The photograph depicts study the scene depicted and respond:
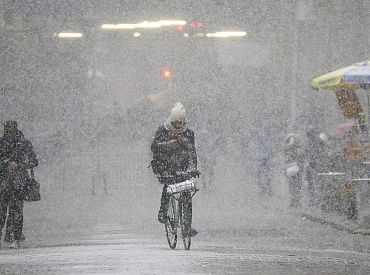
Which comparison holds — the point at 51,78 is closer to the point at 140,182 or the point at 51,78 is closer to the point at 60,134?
the point at 60,134

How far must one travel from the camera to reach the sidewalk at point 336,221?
17602 mm

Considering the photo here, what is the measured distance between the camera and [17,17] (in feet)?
116

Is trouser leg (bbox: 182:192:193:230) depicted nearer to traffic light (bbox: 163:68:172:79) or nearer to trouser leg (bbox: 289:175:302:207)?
trouser leg (bbox: 289:175:302:207)

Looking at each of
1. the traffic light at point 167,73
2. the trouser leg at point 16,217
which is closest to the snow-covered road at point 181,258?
the trouser leg at point 16,217

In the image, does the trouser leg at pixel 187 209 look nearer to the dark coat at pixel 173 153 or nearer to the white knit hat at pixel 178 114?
the dark coat at pixel 173 153

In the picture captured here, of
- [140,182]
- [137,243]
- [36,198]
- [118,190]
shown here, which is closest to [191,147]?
[137,243]

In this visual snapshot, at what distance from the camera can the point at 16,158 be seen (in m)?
16.2

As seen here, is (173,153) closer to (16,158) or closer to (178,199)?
(178,199)

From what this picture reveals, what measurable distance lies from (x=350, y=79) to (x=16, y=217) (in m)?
6.89

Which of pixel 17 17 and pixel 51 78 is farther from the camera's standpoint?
pixel 51 78

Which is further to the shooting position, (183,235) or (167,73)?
(167,73)

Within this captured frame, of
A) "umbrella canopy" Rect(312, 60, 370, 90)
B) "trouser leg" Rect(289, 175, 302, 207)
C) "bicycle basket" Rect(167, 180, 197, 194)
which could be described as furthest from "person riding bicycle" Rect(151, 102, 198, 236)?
"trouser leg" Rect(289, 175, 302, 207)

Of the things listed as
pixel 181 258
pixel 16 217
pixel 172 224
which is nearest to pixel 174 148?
pixel 172 224

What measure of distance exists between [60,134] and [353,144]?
17.2 metres
